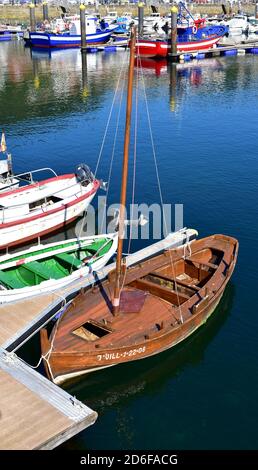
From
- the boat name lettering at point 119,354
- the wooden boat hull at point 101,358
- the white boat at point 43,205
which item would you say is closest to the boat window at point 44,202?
the white boat at point 43,205

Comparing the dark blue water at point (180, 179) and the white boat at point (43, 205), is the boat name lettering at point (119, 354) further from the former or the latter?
the white boat at point (43, 205)

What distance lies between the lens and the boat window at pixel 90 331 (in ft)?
65.9

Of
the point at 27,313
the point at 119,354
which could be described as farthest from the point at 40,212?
the point at 119,354

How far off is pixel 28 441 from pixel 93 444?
3078mm

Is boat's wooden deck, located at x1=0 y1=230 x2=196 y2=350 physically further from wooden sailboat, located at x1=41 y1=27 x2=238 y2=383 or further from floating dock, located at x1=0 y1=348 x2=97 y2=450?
floating dock, located at x1=0 y1=348 x2=97 y2=450

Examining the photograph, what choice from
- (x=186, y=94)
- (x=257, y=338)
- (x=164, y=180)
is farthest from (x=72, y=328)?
(x=186, y=94)

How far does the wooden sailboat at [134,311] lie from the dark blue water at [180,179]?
140 cm

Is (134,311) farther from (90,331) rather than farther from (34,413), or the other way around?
(34,413)

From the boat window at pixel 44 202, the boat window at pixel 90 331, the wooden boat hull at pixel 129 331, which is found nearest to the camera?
the wooden boat hull at pixel 129 331

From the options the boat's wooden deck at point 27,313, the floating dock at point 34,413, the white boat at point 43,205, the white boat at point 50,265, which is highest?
the white boat at point 43,205

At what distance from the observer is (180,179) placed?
1598 inches

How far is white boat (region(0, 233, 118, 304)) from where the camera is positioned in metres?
23.1

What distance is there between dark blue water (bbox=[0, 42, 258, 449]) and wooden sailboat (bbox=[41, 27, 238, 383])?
4.61 feet

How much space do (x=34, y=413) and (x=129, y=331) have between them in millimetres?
5196
